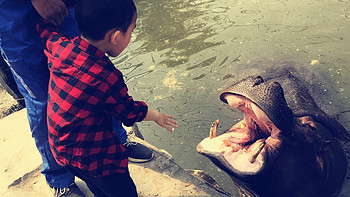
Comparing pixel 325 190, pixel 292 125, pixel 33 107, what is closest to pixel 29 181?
pixel 33 107

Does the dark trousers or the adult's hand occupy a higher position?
the adult's hand

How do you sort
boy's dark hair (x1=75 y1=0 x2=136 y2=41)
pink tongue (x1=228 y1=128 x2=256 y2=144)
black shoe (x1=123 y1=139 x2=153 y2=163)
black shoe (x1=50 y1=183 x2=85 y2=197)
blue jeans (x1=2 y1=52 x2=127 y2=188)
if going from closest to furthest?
boy's dark hair (x1=75 y1=0 x2=136 y2=41) → blue jeans (x1=2 y1=52 x2=127 y2=188) → pink tongue (x1=228 y1=128 x2=256 y2=144) → black shoe (x1=50 y1=183 x2=85 y2=197) → black shoe (x1=123 y1=139 x2=153 y2=163)

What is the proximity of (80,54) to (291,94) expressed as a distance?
244cm

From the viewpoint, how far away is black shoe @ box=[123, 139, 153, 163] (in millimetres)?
2912

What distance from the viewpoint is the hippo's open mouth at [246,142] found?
2.18 m

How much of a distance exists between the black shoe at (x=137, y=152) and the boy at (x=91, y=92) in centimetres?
96

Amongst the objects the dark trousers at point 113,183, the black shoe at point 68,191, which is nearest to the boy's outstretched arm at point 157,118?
the dark trousers at point 113,183

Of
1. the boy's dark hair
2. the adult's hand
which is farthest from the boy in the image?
the adult's hand

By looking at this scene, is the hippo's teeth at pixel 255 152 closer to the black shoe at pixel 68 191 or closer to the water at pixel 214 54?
the water at pixel 214 54

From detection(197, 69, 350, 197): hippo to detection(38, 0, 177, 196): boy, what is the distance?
2.39 feet

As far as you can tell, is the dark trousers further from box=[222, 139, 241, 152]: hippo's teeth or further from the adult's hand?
the adult's hand

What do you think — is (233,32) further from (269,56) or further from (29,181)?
(29,181)

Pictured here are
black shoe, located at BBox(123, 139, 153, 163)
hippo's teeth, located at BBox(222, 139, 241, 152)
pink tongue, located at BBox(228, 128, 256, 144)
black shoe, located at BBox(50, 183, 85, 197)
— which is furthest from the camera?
black shoe, located at BBox(123, 139, 153, 163)

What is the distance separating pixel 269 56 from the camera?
454cm
